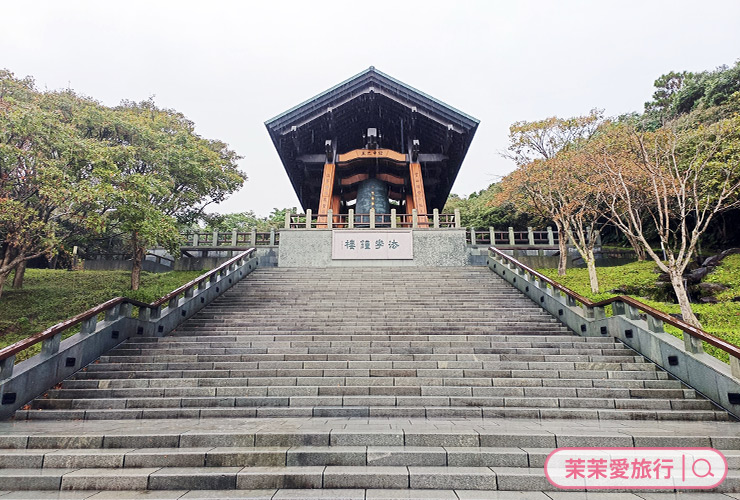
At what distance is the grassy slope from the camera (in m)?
7.40

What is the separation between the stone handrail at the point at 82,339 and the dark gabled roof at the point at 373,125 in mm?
10912

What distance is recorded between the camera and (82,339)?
5914 mm

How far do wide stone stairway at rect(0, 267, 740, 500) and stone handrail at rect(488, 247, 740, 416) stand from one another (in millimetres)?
224

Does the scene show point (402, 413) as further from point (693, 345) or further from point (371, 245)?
point (371, 245)

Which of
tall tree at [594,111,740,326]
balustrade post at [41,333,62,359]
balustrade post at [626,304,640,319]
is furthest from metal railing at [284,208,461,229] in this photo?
balustrade post at [41,333,62,359]

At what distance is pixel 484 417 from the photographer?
14.8 ft

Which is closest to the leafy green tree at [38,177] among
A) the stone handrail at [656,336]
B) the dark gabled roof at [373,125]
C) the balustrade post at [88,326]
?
the balustrade post at [88,326]

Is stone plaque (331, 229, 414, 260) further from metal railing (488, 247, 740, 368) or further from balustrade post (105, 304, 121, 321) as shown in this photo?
balustrade post (105, 304, 121, 321)

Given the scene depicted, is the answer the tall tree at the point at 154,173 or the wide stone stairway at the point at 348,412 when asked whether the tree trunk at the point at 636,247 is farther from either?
the tall tree at the point at 154,173

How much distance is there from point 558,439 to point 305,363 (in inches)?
143

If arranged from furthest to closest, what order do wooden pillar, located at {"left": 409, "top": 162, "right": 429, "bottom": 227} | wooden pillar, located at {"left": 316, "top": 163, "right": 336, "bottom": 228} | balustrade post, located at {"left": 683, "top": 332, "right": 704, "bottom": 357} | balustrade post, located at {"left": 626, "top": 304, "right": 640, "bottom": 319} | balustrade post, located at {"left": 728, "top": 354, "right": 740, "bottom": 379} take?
1. wooden pillar, located at {"left": 316, "top": 163, "right": 336, "bottom": 228}
2. wooden pillar, located at {"left": 409, "top": 162, "right": 429, "bottom": 227}
3. balustrade post, located at {"left": 626, "top": 304, "right": 640, "bottom": 319}
4. balustrade post, located at {"left": 683, "top": 332, "right": 704, "bottom": 357}
5. balustrade post, located at {"left": 728, "top": 354, "right": 740, "bottom": 379}

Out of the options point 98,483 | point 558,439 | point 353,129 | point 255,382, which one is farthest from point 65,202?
point 353,129

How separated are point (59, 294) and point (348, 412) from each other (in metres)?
12.9

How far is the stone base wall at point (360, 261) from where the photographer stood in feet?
45.1
